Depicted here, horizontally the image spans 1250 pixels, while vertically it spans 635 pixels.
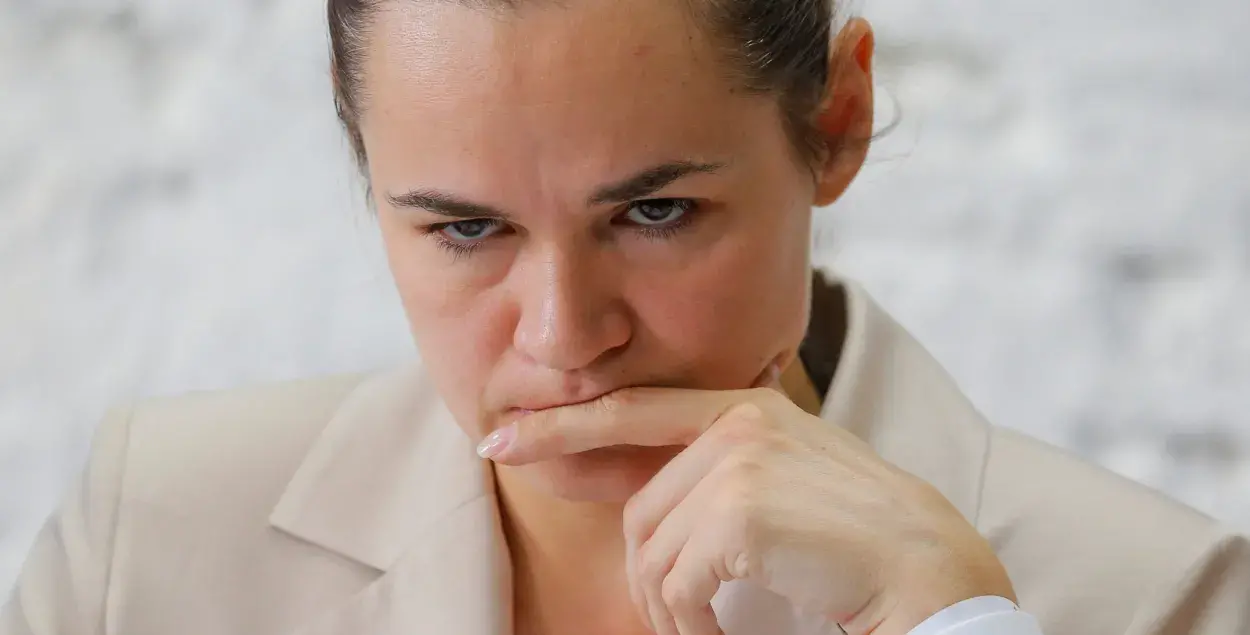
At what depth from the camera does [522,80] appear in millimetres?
870

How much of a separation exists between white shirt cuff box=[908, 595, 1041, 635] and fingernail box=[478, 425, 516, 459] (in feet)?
1.03

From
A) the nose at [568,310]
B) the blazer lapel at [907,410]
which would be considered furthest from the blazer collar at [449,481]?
the nose at [568,310]

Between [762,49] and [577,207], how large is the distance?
18 centimetres

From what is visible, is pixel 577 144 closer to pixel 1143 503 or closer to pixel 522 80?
pixel 522 80

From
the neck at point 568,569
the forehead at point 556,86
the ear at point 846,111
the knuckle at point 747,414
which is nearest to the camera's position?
the forehead at point 556,86

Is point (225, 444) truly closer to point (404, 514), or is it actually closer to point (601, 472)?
point (404, 514)

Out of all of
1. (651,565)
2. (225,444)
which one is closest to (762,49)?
(651,565)

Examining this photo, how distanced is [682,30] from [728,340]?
0.77 feet

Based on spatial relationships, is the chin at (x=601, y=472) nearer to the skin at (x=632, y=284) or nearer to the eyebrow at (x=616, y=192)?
the skin at (x=632, y=284)

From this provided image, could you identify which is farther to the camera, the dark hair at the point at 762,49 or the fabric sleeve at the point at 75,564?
the fabric sleeve at the point at 75,564

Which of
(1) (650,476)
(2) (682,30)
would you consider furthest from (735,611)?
(2) (682,30)

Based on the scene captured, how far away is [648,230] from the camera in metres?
0.94

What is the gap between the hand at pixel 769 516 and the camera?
917mm

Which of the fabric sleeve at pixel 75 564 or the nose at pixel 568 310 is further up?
the nose at pixel 568 310
